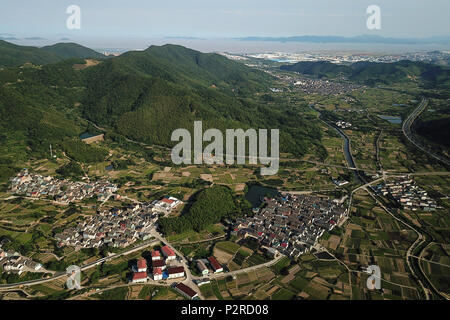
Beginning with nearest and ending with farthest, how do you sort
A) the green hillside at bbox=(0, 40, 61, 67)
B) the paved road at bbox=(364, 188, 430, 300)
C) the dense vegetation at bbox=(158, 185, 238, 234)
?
1. the paved road at bbox=(364, 188, 430, 300)
2. the dense vegetation at bbox=(158, 185, 238, 234)
3. the green hillside at bbox=(0, 40, 61, 67)

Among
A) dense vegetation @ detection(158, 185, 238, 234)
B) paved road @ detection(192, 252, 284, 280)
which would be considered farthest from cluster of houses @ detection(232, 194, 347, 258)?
dense vegetation @ detection(158, 185, 238, 234)

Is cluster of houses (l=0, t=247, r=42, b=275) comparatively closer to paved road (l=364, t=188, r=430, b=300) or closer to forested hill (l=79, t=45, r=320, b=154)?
paved road (l=364, t=188, r=430, b=300)

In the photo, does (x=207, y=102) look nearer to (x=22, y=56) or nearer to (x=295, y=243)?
(x=295, y=243)

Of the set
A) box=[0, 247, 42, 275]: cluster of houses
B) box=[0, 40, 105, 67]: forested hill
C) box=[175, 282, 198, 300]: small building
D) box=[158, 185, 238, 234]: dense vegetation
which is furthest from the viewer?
box=[0, 40, 105, 67]: forested hill

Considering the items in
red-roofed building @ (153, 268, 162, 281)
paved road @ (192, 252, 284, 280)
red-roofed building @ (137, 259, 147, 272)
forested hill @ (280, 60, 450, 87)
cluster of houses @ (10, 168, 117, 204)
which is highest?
forested hill @ (280, 60, 450, 87)

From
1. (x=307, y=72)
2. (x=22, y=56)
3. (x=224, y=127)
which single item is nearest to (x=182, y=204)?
(x=224, y=127)

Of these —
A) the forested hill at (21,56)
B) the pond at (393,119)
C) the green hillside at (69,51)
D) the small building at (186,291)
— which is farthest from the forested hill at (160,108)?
the green hillside at (69,51)
